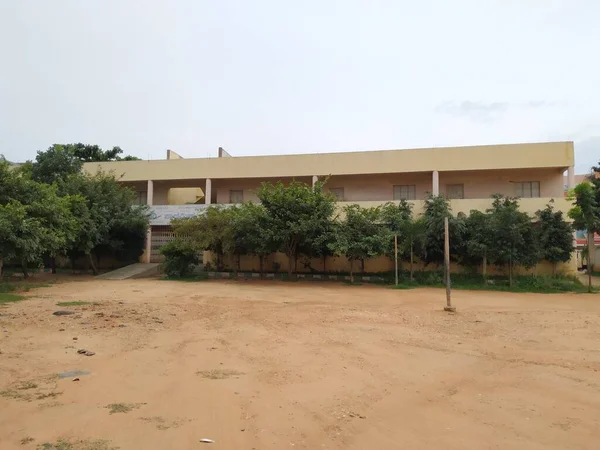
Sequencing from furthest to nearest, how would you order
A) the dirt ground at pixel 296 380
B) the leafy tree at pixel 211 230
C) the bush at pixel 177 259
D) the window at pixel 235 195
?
1. the window at pixel 235 195
2. the bush at pixel 177 259
3. the leafy tree at pixel 211 230
4. the dirt ground at pixel 296 380

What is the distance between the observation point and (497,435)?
3.64 meters

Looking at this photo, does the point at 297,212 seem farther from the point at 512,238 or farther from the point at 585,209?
the point at 585,209

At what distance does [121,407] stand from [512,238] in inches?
670

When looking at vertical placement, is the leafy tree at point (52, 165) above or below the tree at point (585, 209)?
above

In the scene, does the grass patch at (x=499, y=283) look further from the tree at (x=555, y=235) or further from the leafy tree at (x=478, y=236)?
the tree at (x=555, y=235)

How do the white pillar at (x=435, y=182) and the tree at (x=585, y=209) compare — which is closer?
the tree at (x=585, y=209)

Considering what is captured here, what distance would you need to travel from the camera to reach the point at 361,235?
725 inches

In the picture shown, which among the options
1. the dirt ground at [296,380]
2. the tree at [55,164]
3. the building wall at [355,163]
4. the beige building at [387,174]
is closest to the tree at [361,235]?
the beige building at [387,174]

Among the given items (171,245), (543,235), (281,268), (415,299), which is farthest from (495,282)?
(171,245)

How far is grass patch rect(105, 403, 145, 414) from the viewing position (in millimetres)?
4016

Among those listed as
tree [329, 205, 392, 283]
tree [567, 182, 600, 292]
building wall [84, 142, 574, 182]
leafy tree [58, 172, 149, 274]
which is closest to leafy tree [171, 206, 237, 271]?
leafy tree [58, 172, 149, 274]

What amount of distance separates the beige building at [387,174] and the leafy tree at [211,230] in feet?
11.5

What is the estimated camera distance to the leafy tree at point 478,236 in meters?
18.3

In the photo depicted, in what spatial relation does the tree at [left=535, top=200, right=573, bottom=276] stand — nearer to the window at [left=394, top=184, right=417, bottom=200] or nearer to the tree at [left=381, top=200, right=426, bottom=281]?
the tree at [left=381, top=200, right=426, bottom=281]
